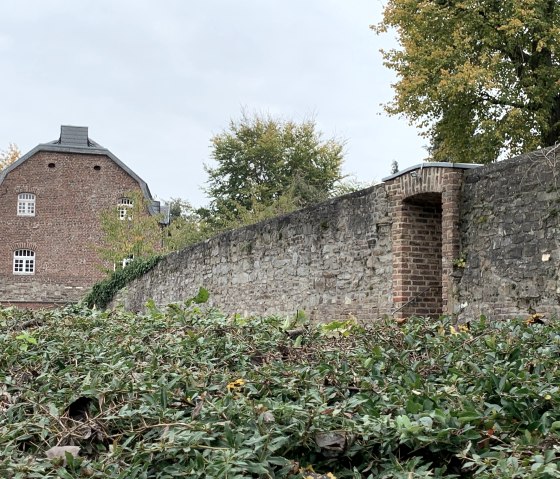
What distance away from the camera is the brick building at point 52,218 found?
138 ft

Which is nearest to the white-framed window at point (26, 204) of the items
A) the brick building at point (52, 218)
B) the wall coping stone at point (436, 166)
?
the brick building at point (52, 218)

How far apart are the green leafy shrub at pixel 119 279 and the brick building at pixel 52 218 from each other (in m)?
14.7

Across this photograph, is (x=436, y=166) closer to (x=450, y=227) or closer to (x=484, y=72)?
(x=450, y=227)

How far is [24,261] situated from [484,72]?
26930 millimetres

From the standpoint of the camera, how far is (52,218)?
42438 mm

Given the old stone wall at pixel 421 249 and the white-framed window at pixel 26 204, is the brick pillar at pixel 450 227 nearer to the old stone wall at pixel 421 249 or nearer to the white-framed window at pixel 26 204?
the old stone wall at pixel 421 249

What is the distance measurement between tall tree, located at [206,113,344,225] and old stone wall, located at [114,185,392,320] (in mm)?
32978

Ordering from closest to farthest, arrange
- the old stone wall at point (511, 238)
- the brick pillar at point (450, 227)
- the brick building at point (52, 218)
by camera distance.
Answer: the old stone wall at point (511, 238), the brick pillar at point (450, 227), the brick building at point (52, 218)

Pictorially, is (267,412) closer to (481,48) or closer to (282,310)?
(282,310)

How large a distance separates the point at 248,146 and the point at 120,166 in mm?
10813

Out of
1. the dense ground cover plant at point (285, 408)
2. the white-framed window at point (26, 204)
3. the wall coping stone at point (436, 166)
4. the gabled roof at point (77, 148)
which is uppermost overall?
the gabled roof at point (77, 148)

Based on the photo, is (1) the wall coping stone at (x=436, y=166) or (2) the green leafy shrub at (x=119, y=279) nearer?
(1) the wall coping stone at (x=436, y=166)

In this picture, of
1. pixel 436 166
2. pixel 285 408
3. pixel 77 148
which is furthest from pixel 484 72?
pixel 77 148

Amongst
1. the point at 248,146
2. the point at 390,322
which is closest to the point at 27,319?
the point at 390,322
